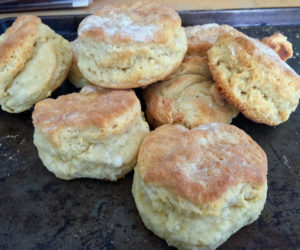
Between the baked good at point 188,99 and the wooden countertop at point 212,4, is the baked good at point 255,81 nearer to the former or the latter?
the baked good at point 188,99

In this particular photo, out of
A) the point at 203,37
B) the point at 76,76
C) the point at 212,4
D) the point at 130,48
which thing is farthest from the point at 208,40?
the point at 212,4

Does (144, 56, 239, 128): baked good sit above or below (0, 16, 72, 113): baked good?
below

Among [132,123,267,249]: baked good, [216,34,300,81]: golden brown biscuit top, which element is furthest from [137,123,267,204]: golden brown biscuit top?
[216,34,300,81]: golden brown biscuit top

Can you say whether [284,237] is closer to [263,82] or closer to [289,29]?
[263,82]

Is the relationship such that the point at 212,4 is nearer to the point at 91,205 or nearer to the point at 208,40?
the point at 208,40

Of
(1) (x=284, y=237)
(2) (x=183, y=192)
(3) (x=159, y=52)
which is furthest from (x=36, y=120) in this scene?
(1) (x=284, y=237)

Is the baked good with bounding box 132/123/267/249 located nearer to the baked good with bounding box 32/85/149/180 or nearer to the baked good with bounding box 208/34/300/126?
the baked good with bounding box 32/85/149/180
